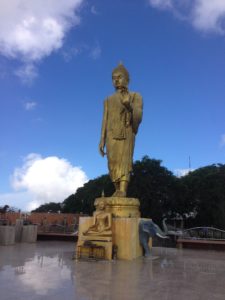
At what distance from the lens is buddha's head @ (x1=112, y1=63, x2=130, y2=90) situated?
33.3ft

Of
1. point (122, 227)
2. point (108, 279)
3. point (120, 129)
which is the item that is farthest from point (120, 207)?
point (108, 279)

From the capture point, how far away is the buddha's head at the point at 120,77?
1015cm

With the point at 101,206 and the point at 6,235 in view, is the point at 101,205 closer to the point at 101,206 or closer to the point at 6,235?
the point at 101,206

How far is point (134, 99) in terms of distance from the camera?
32.0 feet

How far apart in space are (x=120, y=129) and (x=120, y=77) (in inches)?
56.4

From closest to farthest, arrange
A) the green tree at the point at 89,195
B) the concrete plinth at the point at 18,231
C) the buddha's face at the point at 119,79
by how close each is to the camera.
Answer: the buddha's face at the point at 119,79
the concrete plinth at the point at 18,231
the green tree at the point at 89,195

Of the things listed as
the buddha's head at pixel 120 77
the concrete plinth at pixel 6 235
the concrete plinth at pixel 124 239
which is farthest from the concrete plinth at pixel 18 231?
the buddha's head at pixel 120 77

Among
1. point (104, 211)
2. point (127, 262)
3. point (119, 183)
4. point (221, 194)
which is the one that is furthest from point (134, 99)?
point (221, 194)

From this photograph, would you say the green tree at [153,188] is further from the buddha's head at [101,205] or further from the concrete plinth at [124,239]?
the concrete plinth at [124,239]

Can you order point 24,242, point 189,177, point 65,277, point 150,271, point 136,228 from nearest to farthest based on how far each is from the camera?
point 65,277, point 150,271, point 136,228, point 24,242, point 189,177

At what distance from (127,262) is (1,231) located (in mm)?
4866

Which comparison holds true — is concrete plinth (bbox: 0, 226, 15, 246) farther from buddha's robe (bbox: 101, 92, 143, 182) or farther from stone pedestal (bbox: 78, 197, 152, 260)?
buddha's robe (bbox: 101, 92, 143, 182)

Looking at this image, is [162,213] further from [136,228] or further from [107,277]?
[107,277]

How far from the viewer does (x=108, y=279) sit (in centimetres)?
579
